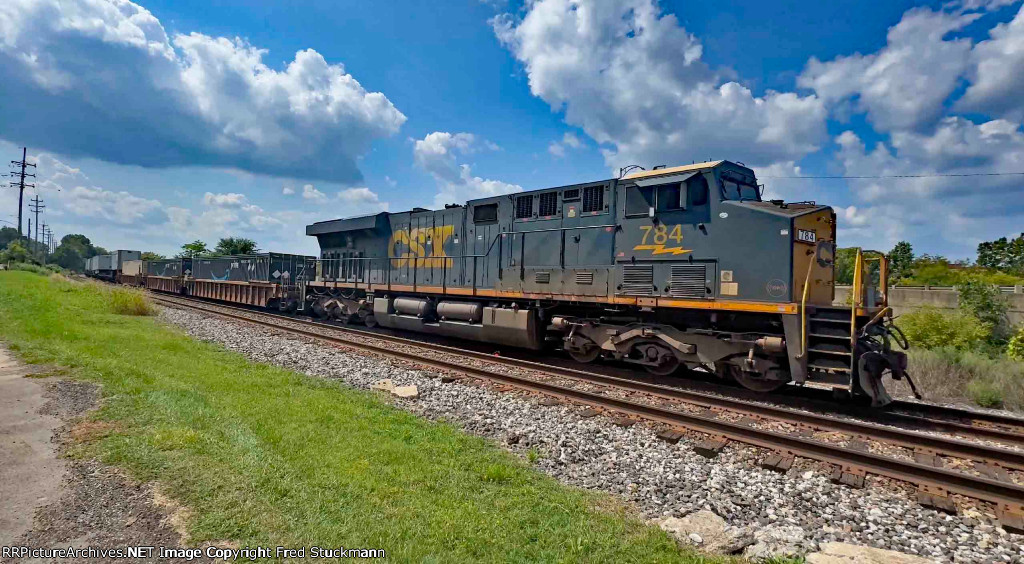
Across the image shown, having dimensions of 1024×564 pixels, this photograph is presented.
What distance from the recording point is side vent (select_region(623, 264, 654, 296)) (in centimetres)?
877

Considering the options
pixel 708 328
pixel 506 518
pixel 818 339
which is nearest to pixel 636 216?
pixel 708 328

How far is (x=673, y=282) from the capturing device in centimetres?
848

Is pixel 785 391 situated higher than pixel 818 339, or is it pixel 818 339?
pixel 818 339

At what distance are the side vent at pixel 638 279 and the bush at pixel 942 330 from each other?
42.8ft

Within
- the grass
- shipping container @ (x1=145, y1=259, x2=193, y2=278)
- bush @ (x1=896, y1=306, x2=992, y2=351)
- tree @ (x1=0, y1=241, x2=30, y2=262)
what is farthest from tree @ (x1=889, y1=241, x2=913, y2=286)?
tree @ (x1=0, y1=241, x2=30, y2=262)

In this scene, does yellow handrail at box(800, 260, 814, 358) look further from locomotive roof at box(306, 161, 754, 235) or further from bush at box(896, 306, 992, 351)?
bush at box(896, 306, 992, 351)

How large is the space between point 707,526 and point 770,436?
2.40m

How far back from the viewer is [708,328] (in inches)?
328

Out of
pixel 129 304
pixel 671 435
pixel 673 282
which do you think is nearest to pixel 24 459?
pixel 671 435

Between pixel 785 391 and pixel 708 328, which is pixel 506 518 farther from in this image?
pixel 785 391

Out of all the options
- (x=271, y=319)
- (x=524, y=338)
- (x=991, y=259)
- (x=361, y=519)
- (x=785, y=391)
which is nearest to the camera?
(x=361, y=519)

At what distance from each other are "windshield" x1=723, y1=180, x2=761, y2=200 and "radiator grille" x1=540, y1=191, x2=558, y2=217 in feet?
11.4

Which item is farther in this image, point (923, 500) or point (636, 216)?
point (636, 216)

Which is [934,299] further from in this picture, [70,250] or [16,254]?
[70,250]
